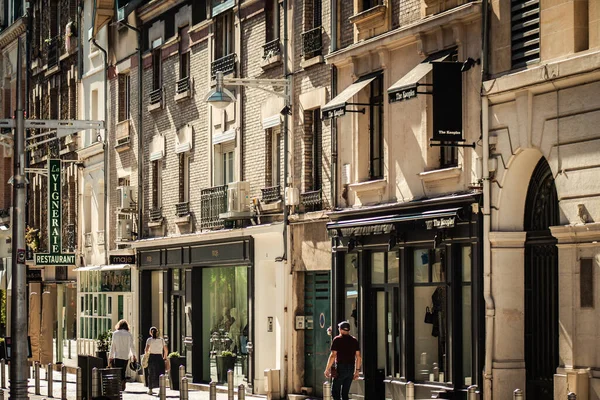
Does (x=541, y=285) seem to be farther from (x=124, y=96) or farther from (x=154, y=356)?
(x=124, y=96)

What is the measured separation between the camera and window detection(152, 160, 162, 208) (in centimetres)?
3894

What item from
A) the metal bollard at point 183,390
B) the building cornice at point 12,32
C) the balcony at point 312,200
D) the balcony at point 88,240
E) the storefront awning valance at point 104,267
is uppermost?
the building cornice at point 12,32

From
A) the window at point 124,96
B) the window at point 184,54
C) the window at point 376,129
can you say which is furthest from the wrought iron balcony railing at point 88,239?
the window at point 376,129

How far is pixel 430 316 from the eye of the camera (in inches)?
998

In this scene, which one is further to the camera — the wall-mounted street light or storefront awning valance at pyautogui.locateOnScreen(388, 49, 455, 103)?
the wall-mounted street light

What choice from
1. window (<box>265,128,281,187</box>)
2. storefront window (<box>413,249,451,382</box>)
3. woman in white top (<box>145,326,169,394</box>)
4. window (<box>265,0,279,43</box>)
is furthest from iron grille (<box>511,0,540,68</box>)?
woman in white top (<box>145,326,169,394</box>)

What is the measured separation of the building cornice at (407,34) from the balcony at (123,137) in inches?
532

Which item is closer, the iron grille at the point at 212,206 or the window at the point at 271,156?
the window at the point at 271,156

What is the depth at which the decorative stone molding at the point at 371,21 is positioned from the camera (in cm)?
2661

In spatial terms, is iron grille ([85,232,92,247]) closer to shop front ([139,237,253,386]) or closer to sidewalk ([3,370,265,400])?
shop front ([139,237,253,386])

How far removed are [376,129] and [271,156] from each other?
513 centimetres

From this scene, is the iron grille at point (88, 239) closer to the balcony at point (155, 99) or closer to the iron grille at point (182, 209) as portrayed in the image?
the balcony at point (155, 99)

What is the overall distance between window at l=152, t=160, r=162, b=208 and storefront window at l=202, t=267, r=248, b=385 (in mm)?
3737

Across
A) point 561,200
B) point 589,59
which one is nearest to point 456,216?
point 561,200
